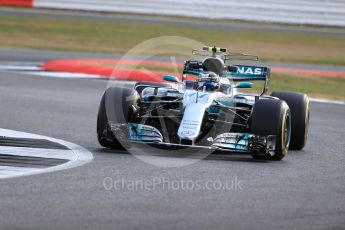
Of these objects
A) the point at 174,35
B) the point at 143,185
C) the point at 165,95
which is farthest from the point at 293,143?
the point at 174,35

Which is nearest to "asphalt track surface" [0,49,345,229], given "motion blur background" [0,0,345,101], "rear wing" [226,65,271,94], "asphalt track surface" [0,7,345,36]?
"rear wing" [226,65,271,94]

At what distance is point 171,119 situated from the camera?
10.7 meters

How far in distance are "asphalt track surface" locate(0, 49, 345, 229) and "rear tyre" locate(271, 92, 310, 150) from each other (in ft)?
0.62

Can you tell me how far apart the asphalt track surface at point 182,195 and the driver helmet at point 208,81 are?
86cm

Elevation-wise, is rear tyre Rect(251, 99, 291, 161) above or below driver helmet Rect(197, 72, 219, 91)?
below

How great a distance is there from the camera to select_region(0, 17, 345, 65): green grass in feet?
94.4

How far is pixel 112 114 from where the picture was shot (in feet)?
34.7

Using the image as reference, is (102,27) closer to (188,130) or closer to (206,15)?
(206,15)

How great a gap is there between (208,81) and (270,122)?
3.49 ft

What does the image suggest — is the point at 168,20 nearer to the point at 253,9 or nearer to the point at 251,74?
the point at 253,9

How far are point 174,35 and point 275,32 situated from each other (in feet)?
13.2

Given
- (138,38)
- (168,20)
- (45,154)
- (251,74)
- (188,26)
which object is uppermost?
(251,74)

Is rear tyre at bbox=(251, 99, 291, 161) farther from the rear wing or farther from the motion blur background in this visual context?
the motion blur background

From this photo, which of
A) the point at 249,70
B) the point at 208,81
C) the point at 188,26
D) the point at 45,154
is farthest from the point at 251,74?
the point at 188,26
